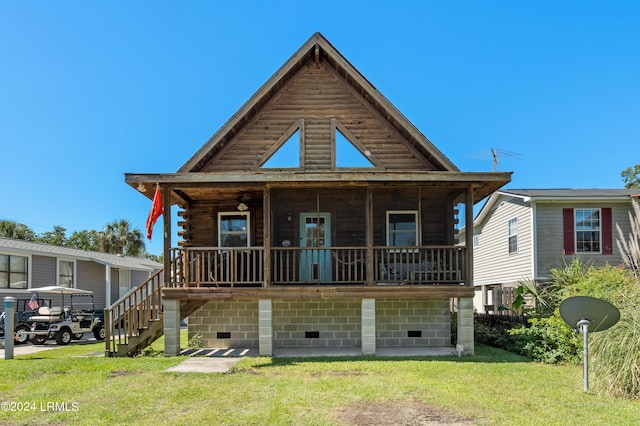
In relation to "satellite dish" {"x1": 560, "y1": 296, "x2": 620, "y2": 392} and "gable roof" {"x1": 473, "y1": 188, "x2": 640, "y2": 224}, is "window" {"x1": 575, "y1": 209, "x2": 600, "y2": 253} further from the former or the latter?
"satellite dish" {"x1": 560, "y1": 296, "x2": 620, "y2": 392}

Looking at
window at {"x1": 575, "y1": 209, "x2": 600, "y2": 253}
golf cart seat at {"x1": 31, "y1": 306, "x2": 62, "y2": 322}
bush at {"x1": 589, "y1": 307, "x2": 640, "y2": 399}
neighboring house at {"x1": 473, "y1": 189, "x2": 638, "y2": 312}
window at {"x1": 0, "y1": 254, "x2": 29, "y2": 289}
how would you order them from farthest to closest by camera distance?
window at {"x1": 0, "y1": 254, "x2": 29, "y2": 289} → window at {"x1": 575, "y1": 209, "x2": 600, "y2": 253} → neighboring house at {"x1": 473, "y1": 189, "x2": 638, "y2": 312} → golf cart seat at {"x1": 31, "y1": 306, "x2": 62, "y2": 322} → bush at {"x1": 589, "y1": 307, "x2": 640, "y2": 399}

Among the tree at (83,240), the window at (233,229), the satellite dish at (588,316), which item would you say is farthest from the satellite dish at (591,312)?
the tree at (83,240)

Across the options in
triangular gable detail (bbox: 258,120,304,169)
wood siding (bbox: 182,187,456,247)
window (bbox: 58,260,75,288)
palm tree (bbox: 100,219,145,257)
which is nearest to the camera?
triangular gable detail (bbox: 258,120,304,169)

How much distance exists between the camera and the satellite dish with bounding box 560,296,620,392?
7.01 meters

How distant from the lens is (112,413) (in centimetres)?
623

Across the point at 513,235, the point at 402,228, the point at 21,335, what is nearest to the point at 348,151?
the point at 402,228

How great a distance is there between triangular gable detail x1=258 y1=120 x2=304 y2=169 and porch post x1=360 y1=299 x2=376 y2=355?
4259 millimetres

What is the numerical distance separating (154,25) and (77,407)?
14.5 m

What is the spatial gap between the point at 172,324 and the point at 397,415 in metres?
6.80

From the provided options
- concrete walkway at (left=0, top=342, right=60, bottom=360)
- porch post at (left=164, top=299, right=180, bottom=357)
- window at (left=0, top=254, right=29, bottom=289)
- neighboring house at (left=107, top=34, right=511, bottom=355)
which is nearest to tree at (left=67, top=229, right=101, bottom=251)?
window at (left=0, top=254, right=29, bottom=289)

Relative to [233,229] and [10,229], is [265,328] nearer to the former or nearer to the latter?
[233,229]

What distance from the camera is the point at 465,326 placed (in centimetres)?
1095

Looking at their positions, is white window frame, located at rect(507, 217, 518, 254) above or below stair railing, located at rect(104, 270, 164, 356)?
above

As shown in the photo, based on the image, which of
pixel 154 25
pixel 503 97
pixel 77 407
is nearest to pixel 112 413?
pixel 77 407
